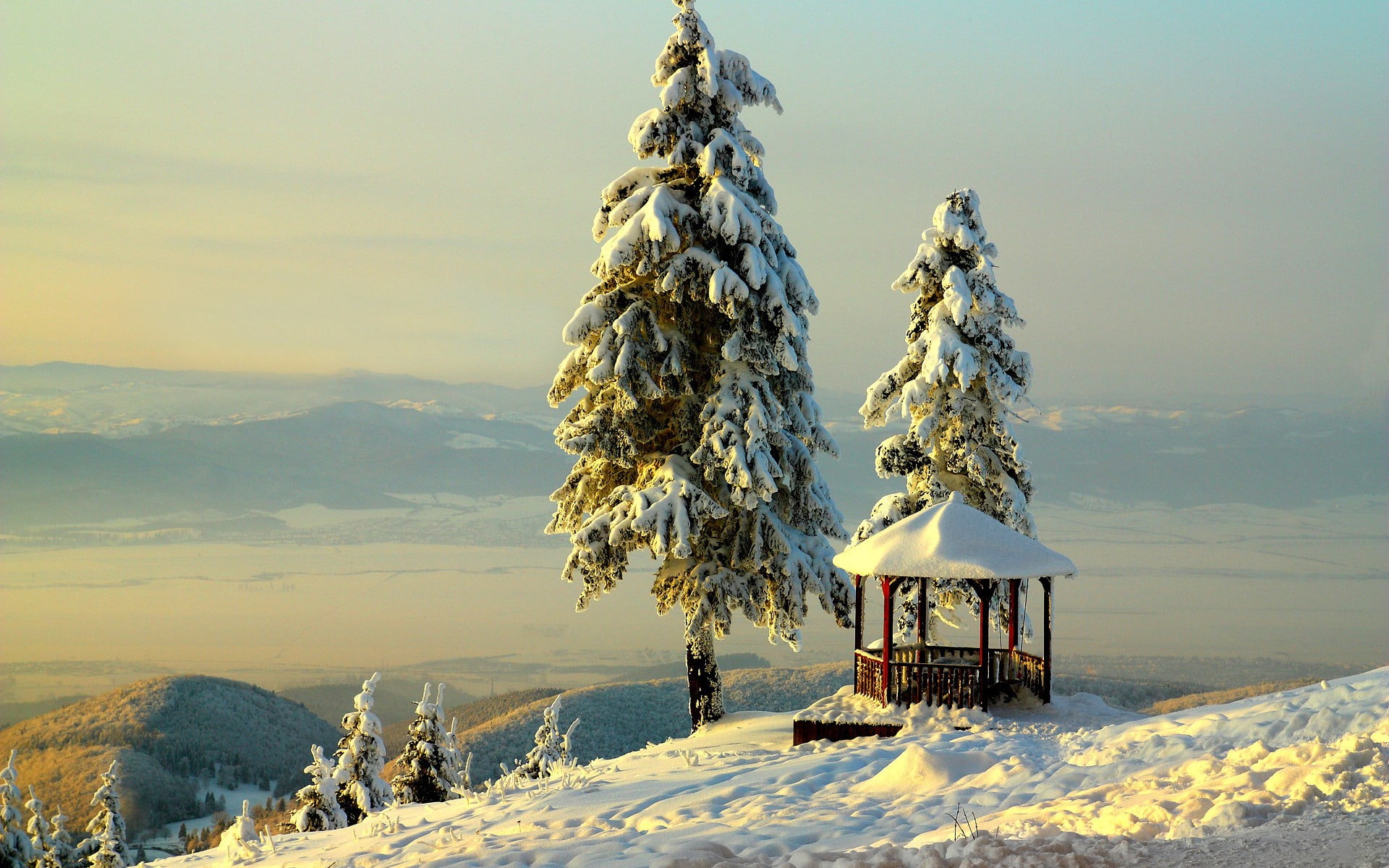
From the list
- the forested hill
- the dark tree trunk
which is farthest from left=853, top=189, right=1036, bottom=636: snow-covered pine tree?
the forested hill

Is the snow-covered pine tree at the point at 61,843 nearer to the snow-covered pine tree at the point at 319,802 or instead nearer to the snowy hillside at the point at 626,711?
the snow-covered pine tree at the point at 319,802

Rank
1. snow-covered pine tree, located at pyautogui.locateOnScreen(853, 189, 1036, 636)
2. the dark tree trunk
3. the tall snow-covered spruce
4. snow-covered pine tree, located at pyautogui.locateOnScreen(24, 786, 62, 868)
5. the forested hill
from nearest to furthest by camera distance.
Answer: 1. the tall snow-covered spruce
2. the dark tree trunk
3. snow-covered pine tree, located at pyautogui.locateOnScreen(853, 189, 1036, 636)
4. snow-covered pine tree, located at pyautogui.locateOnScreen(24, 786, 62, 868)
5. the forested hill

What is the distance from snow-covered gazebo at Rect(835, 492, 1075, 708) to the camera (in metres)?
17.5

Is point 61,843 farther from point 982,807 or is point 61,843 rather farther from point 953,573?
point 982,807

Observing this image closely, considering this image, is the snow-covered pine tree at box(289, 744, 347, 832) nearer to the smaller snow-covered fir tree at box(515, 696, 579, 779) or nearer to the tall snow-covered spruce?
the smaller snow-covered fir tree at box(515, 696, 579, 779)

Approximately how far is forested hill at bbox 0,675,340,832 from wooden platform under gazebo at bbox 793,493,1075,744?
89.7ft

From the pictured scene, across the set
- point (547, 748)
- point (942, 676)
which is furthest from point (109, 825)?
point (942, 676)

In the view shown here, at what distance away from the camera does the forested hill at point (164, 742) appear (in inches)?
1435

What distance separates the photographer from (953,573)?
56.7 feet

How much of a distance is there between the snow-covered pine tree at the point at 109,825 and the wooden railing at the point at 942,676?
18445mm

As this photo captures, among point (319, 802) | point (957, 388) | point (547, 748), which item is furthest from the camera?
point (547, 748)

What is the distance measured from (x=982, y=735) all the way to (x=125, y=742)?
1458 inches

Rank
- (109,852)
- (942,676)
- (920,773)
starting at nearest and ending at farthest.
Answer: (920,773) < (942,676) < (109,852)

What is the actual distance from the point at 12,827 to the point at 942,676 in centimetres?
2166
